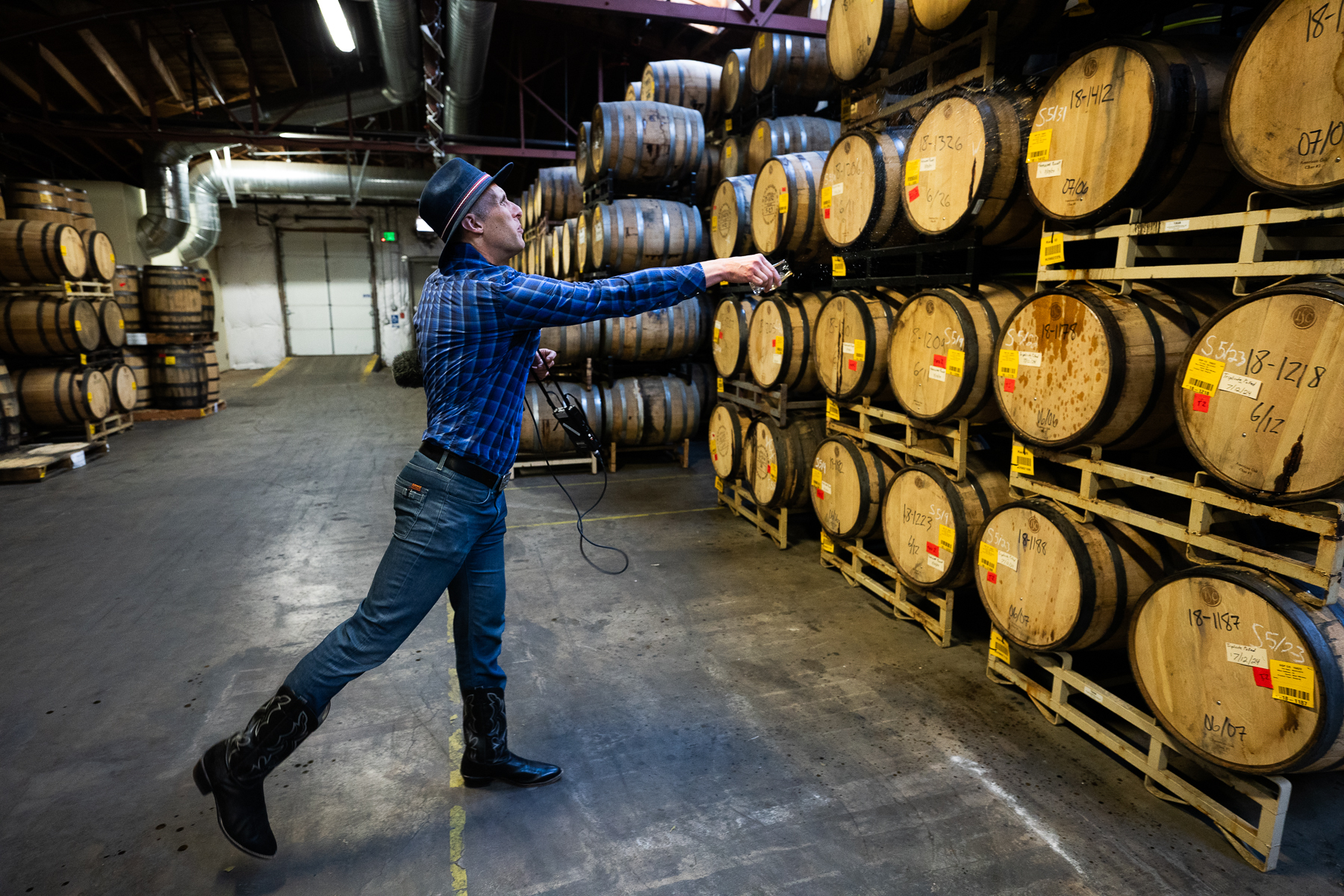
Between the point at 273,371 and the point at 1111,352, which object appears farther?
the point at 273,371

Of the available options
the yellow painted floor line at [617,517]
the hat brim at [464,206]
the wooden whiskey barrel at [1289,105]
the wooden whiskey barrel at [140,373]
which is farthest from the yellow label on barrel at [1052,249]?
the wooden whiskey barrel at [140,373]

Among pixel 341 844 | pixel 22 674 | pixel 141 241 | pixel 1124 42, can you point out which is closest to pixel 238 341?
pixel 141 241

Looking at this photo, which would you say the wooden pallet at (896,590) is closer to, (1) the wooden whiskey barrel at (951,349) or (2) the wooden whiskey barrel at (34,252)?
(1) the wooden whiskey barrel at (951,349)

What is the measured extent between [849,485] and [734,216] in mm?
2720

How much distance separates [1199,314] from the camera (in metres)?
2.69

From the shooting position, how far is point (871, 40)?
4.05m

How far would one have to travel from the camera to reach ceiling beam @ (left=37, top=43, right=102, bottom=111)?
953 centimetres

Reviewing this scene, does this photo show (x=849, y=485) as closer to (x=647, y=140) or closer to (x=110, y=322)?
(x=647, y=140)

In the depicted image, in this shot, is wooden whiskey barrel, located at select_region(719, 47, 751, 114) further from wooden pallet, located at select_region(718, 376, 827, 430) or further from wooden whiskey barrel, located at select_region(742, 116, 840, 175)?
wooden pallet, located at select_region(718, 376, 827, 430)

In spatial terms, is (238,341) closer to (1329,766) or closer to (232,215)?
(232,215)

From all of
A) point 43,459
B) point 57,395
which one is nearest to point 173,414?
point 57,395

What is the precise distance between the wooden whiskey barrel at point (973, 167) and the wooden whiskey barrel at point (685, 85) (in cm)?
480

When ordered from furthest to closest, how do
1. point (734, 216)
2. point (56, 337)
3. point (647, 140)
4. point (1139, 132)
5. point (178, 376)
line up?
point (178, 376)
point (56, 337)
point (647, 140)
point (734, 216)
point (1139, 132)

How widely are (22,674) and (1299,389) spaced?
222 inches
